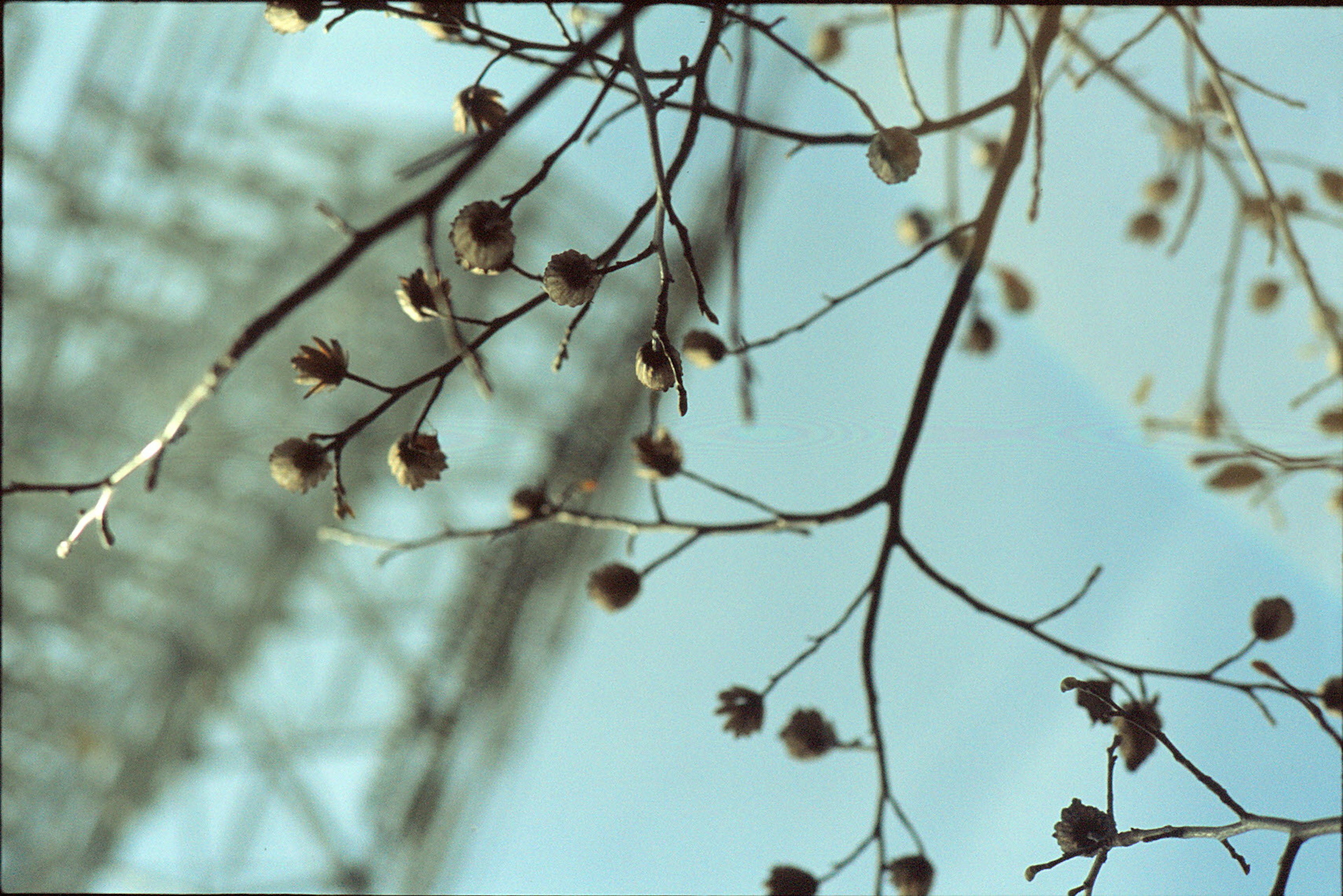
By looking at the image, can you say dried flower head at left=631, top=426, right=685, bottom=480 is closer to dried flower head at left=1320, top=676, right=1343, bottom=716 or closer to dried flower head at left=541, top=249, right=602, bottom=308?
dried flower head at left=541, top=249, right=602, bottom=308

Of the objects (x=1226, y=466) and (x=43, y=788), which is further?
(x=43, y=788)

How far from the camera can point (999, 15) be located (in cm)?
85

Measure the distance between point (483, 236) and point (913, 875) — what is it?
0.76 metres

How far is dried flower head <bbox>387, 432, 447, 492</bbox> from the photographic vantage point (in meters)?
0.70

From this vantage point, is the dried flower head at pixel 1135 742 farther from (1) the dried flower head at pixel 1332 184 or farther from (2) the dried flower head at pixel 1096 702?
(1) the dried flower head at pixel 1332 184

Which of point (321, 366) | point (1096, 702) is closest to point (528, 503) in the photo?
point (321, 366)

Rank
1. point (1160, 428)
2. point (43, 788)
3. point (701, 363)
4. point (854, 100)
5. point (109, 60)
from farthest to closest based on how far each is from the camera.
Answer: point (43, 788), point (109, 60), point (1160, 428), point (701, 363), point (854, 100)

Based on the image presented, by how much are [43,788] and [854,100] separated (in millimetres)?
3772

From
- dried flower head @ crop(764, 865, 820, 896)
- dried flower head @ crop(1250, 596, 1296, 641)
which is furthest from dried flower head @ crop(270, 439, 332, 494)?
dried flower head @ crop(1250, 596, 1296, 641)

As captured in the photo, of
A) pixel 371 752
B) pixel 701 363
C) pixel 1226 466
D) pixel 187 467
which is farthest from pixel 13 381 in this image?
pixel 1226 466

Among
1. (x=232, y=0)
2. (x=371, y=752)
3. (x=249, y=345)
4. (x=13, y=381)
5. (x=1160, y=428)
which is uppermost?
(x=232, y=0)

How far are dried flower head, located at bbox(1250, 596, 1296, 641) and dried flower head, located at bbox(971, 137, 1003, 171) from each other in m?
0.67

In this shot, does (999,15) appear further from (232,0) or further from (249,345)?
(232,0)

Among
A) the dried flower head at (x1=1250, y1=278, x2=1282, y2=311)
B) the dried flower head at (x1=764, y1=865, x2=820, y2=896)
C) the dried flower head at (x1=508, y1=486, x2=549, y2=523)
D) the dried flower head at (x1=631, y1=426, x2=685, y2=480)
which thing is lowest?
the dried flower head at (x1=764, y1=865, x2=820, y2=896)
